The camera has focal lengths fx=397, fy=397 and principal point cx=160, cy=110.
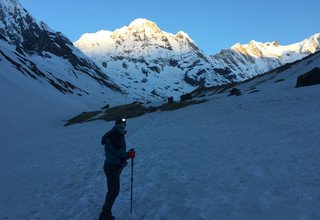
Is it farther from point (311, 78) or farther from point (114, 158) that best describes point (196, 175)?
point (311, 78)

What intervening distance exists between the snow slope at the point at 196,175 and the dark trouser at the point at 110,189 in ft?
1.96

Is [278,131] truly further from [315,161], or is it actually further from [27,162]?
[27,162]

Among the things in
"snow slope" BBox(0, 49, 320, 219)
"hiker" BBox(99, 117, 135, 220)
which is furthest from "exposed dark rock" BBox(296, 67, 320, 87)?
"hiker" BBox(99, 117, 135, 220)

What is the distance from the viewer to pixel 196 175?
13.9 meters

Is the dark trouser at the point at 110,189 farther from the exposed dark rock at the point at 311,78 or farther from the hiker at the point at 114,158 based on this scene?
the exposed dark rock at the point at 311,78

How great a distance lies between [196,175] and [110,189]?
401 centimetres

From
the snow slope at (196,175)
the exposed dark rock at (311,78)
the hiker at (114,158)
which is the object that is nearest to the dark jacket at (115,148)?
the hiker at (114,158)

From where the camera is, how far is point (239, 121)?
27.2m

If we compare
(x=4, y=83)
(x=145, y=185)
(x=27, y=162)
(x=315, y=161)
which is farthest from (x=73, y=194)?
(x=4, y=83)

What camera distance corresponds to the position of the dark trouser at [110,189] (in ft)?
34.9

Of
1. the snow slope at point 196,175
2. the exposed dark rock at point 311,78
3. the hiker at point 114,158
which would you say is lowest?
the snow slope at point 196,175

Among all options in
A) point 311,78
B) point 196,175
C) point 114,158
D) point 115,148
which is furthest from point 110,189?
point 311,78

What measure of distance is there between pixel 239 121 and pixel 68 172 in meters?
13.6

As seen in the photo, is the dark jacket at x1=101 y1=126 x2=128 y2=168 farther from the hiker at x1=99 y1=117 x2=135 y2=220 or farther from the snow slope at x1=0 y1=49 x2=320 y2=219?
the snow slope at x1=0 y1=49 x2=320 y2=219
